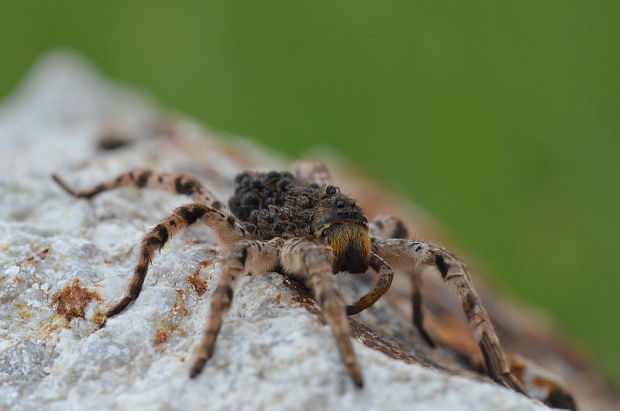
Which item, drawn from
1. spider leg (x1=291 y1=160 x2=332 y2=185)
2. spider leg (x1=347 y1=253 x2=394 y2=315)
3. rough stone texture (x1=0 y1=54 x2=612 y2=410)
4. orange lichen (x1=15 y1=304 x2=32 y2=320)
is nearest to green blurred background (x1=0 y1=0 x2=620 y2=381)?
spider leg (x1=291 y1=160 x2=332 y2=185)

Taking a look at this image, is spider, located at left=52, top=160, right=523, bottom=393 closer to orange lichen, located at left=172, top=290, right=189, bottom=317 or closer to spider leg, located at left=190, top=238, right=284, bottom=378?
spider leg, located at left=190, top=238, right=284, bottom=378

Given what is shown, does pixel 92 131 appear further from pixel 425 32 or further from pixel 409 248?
pixel 425 32

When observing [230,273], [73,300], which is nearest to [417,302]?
[230,273]

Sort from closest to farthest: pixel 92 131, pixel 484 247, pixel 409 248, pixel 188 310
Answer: pixel 188 310
pixel 409 248
pixel 92 131
pixel 484 247

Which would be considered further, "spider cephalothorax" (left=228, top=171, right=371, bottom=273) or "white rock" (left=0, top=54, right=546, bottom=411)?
"spider cephalothorax" (left=228, top=171, right=371, bottom=273)

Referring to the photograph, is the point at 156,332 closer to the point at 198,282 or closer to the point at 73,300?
the point at 198,282

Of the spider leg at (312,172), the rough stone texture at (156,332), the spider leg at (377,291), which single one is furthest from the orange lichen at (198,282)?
the spider leg at (312,172)

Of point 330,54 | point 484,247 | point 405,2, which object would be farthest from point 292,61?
point 484,247
